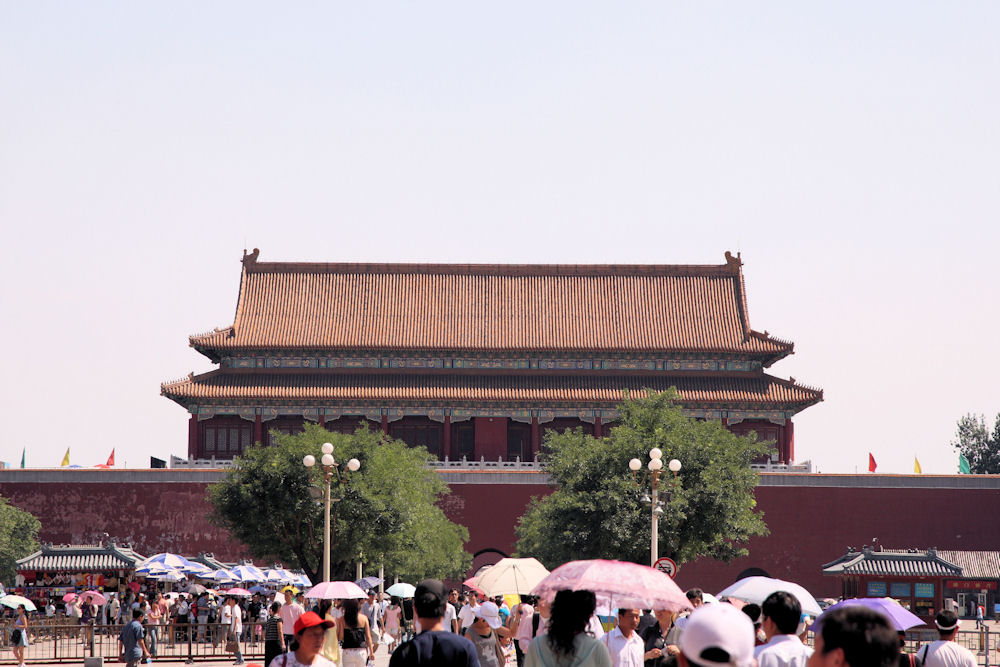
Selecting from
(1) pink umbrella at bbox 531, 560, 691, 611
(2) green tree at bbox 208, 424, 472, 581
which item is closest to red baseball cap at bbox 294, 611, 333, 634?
(1) pink umbrella at bbox 531, 560, 691, 611

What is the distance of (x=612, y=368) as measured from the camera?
170 feet

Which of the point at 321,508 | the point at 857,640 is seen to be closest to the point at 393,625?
the point at 321,508

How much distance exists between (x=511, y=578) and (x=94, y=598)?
2083cm

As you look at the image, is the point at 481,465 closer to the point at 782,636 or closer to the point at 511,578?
the point at 511,578

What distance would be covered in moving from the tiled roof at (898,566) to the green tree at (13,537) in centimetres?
2379

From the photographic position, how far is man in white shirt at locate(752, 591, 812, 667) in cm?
754

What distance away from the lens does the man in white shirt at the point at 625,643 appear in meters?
9.61

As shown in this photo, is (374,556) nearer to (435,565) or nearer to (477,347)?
(435,565)

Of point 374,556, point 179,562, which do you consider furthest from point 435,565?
point 179,562

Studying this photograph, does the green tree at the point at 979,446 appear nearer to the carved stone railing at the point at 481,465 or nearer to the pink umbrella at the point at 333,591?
the carved stone railing at the point at 481,465

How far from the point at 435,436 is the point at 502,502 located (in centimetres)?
462

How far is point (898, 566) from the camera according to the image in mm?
39250

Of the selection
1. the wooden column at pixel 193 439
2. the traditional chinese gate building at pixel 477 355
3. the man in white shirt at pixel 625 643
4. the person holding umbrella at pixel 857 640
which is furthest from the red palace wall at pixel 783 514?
the person holding umbrella at pixel 857 640

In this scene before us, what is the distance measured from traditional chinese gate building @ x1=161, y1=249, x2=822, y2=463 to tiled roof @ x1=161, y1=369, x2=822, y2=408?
0.07 meters
